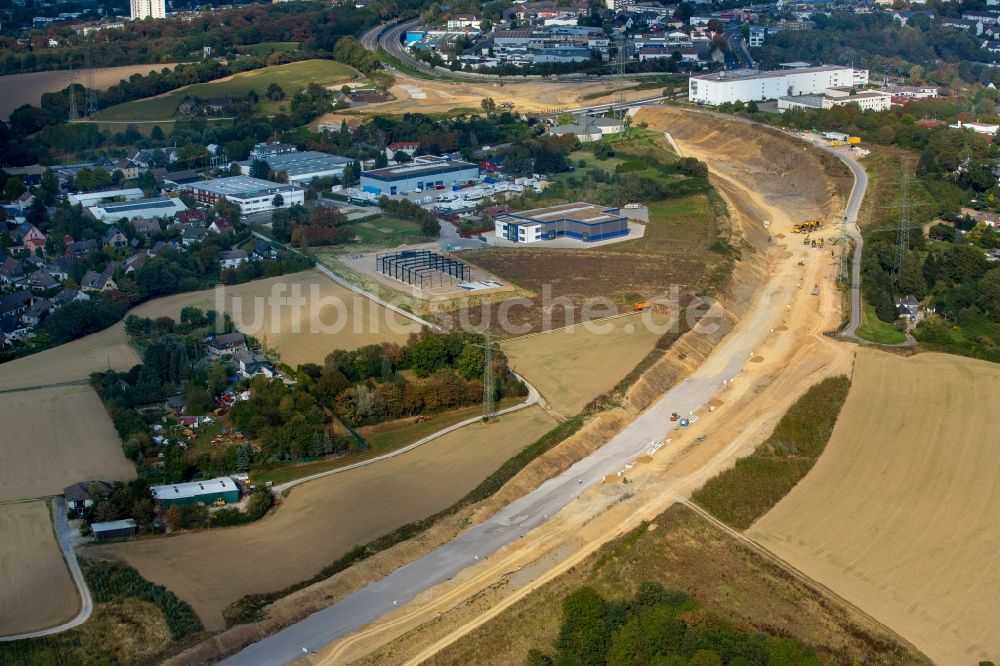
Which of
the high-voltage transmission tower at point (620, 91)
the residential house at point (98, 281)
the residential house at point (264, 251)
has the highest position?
the high-voltage transmission tower at point (620, 91)

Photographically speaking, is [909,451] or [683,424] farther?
[683,424]

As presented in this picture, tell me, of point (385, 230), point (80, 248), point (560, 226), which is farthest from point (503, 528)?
point (80, 248)

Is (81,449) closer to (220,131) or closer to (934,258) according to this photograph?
(934,258)

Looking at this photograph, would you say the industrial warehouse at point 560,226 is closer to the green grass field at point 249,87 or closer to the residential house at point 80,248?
the residential house at point 80,248

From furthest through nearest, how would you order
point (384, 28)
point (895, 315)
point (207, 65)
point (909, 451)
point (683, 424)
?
point (384, 28), point (207, 65), point (895, 315), point (683, 424), point (909, 451)

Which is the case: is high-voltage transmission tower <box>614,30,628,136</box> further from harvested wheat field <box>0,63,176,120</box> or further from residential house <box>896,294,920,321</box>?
residential house <box>896,294,920,321</box>

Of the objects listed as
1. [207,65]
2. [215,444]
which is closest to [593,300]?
[215,444]

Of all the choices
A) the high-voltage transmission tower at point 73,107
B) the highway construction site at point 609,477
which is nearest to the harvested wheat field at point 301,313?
the highway construction site at point 609,477
